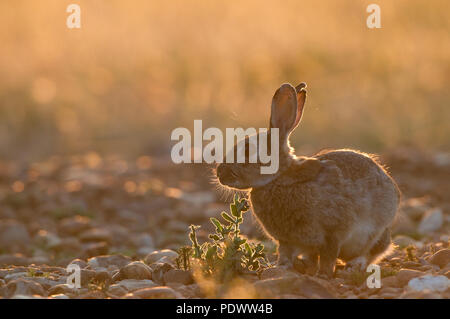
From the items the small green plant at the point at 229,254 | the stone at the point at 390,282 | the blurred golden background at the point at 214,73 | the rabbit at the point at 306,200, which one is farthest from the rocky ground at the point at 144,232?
the blurred golden background at the point at 214,73

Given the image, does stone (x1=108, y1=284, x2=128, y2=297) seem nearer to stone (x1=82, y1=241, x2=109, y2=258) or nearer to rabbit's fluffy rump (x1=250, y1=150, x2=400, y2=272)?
rabbit's fluffy rump (x1=250, y1=150, x2=400, y2=272)

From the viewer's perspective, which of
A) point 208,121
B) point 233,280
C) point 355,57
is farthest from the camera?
point 355,57

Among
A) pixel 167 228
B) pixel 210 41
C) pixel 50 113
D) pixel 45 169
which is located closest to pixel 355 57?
pixel 210 41

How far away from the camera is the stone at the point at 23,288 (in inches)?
191

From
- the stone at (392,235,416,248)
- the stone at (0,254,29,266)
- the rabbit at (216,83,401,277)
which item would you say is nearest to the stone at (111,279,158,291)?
the rabbit at (216,83,401,277)

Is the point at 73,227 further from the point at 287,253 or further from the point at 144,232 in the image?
the point at 287,253

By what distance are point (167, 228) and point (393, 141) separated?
5.21m

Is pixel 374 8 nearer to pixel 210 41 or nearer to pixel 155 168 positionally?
pixel 210 41

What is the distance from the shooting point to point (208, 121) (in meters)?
13.7

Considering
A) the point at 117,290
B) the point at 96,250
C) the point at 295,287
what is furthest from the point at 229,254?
the point at 96,250

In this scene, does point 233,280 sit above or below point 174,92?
below

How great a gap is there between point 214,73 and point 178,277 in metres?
11.3

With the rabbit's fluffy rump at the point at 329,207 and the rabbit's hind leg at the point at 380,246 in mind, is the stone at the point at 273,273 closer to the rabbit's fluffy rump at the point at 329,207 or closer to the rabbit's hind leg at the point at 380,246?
the rabbit's fluffy rump at the point at 329,207

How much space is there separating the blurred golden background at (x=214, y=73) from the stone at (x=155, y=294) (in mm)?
7115
